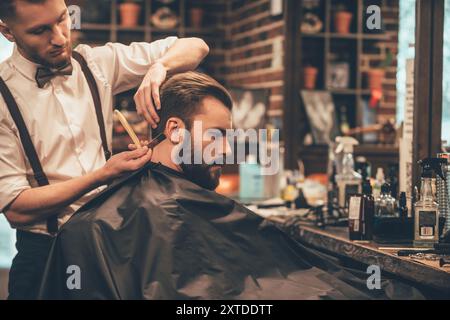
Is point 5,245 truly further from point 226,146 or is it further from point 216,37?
point 226,146

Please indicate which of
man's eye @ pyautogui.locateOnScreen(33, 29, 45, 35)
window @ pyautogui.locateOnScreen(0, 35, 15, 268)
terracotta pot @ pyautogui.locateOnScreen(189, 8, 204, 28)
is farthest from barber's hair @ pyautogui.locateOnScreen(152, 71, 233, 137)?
terracotta pot @ pyautogui.locateOnScreen(189, 8, 204, 28)

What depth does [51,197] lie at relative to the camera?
207 cm

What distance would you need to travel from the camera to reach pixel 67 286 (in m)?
1.92

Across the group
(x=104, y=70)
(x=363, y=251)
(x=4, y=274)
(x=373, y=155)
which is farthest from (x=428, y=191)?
(x=4, y=274)

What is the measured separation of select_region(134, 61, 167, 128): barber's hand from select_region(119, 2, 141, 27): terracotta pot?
4.71 metres

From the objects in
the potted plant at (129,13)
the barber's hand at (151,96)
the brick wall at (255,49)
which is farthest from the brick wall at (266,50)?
the barber's hand at (151,96)

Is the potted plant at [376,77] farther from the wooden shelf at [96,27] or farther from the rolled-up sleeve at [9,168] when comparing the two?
the rolled-up sleeve at [9,168]

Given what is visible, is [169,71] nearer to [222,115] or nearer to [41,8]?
[222,115]

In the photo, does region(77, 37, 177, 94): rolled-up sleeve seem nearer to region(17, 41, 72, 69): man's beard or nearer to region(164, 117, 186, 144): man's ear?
region(17, 41, 72, 69): man's beard

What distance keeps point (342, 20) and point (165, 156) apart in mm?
3856

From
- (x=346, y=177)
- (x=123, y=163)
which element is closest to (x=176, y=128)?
(x=123, y=163)

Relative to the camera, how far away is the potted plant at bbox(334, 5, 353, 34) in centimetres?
575

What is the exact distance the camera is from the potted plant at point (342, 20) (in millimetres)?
5754
